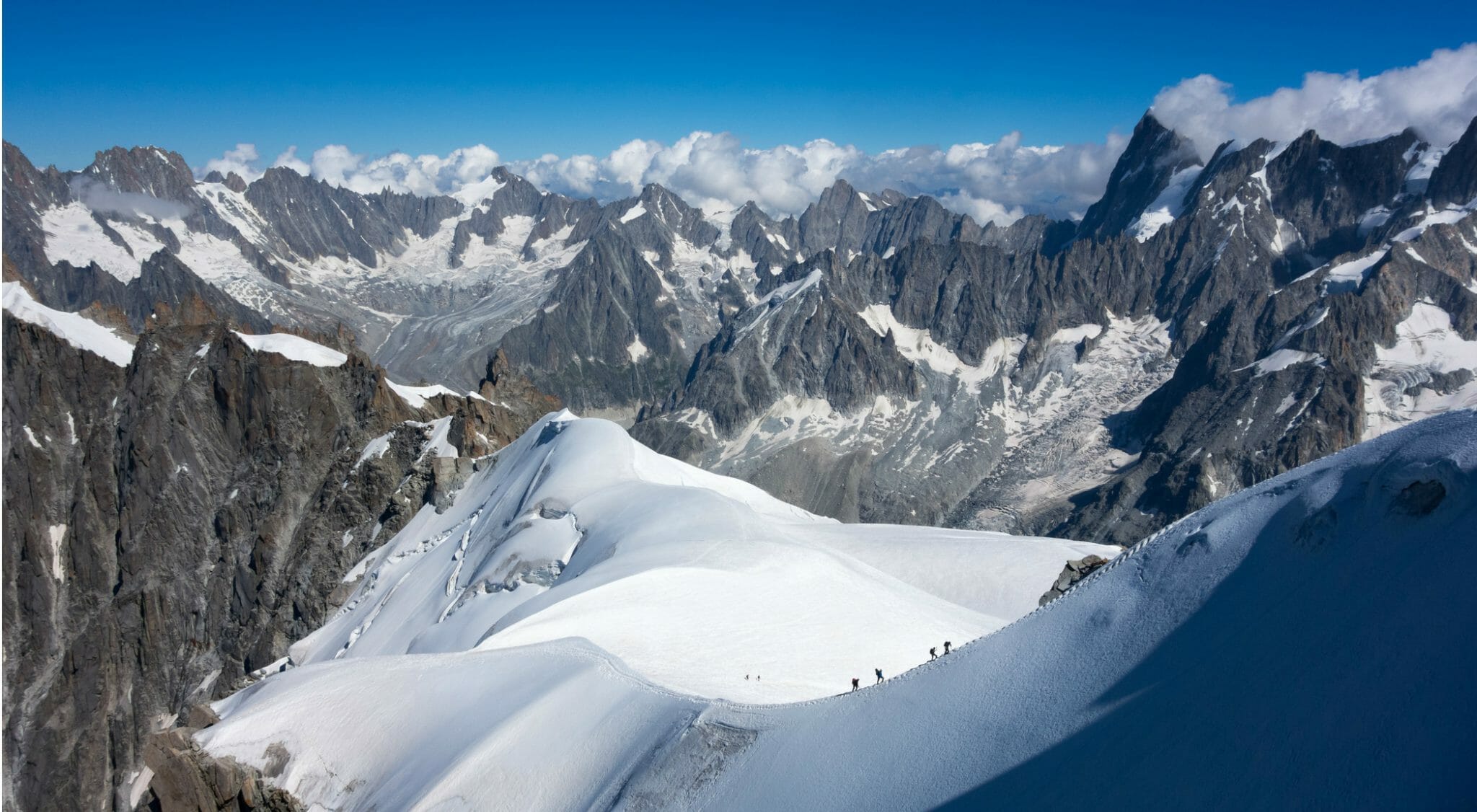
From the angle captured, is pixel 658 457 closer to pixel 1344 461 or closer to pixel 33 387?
pixel 1344 461

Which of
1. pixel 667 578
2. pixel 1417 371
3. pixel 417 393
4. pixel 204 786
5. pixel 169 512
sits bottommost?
pixel 204 786

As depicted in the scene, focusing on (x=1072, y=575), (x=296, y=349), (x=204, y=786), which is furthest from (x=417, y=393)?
(x=1072, y=575)

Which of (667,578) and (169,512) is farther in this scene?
(169,512)

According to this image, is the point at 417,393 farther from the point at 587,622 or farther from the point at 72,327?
the point at 587,622

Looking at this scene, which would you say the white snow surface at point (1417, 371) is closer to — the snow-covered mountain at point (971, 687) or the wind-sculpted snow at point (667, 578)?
the wind-sculpted snow at point (667, 578)

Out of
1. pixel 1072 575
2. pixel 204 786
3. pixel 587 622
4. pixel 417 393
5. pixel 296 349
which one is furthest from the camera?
pixel 417 393

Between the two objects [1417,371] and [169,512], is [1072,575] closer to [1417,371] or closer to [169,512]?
[169,512]

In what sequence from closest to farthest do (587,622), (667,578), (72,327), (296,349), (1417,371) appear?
1. (587,622)
2. (667,578)
3. (296,349)
4. (72,327)
5. (1417,371)

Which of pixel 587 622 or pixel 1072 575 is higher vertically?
pixel 1072 575
